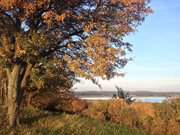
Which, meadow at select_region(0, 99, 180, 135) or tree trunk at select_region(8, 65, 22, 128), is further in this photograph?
tree trunk at select_region(8, 65, 22, 128)

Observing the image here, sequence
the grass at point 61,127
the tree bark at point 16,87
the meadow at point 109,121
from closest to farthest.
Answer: the grass at point 61,127
the meadow at point 109,121
the tree bark at point 16,87

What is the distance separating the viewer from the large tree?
24844mm

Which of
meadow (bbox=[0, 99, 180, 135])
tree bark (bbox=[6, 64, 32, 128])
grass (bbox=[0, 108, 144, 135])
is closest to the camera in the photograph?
grass (bbox=[0, 108, 144, 135])

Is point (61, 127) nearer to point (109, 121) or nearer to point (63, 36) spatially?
point (63, 36)

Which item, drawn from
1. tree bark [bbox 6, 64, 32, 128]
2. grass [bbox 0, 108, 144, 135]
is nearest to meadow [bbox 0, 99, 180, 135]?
grass [bbox 0, 108, 144, 135]

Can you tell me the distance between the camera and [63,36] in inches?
1061

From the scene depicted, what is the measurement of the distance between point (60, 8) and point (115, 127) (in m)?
7.50

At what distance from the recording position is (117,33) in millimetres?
25875

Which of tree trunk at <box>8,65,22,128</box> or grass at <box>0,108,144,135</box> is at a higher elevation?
tree trunk at <box>8,65,22,128</box>

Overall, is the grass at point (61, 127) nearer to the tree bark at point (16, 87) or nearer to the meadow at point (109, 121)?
the meadow at point (109, 121)

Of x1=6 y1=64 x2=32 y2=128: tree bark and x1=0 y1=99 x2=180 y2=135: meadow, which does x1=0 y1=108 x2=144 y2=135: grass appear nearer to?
x1=0 y1=99 x2=180 y2=135: meadow

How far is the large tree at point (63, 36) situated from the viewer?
24.8 m

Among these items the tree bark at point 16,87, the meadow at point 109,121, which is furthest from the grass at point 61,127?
the tree bark at point 16,87

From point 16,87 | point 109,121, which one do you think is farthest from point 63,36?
point 109,121
